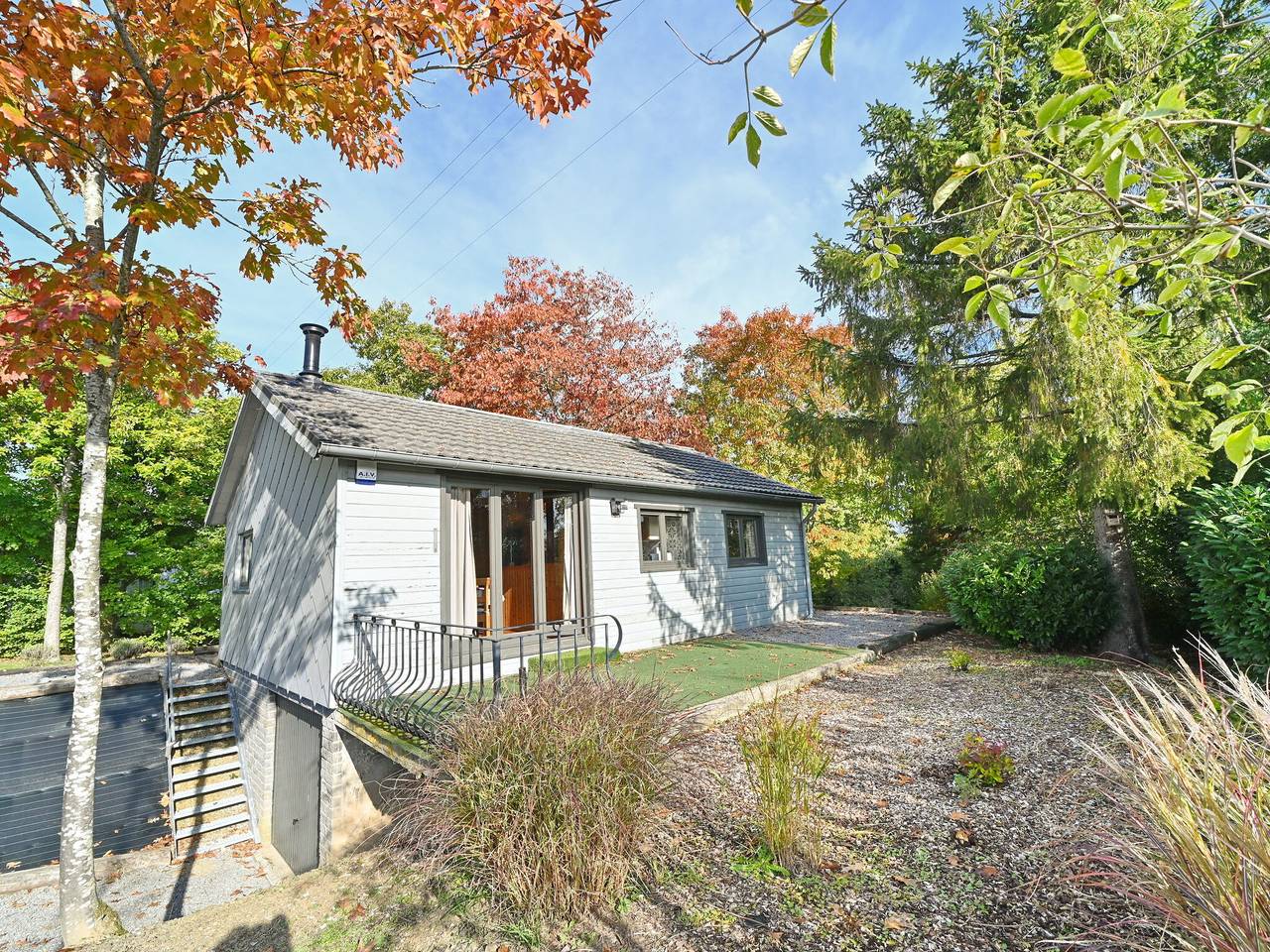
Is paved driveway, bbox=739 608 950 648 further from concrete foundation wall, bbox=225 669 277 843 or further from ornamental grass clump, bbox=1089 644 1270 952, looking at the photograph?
concrete foundation wall, bbox=225 669 277 843

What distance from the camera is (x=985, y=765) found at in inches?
154

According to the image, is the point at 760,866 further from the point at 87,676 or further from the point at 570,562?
the point at 570,562

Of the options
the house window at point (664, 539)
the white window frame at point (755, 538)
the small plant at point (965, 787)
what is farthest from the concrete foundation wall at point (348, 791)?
the white window frame at point (755, 538)

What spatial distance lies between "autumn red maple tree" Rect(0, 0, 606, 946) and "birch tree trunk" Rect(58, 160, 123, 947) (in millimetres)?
13

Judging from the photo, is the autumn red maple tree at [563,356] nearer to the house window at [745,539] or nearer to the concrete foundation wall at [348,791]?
the house window at [745,539]

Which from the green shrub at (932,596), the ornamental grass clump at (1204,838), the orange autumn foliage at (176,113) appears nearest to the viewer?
the ornamental grass clump at (1204,838)

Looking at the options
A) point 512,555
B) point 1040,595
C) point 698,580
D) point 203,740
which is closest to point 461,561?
point 512,555

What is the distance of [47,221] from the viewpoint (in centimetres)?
466

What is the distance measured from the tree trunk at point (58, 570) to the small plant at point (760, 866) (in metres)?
16.7

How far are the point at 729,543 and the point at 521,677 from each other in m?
7.57

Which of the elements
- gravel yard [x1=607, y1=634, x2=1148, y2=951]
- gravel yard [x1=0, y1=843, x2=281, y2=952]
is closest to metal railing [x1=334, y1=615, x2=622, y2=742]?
gravel yard [x1=607, y1=634, x2=1148, y2=951]

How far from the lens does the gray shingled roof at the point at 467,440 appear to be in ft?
22.2

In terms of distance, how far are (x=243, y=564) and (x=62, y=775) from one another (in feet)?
10.9

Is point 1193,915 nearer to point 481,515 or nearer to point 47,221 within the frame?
point 481,515
